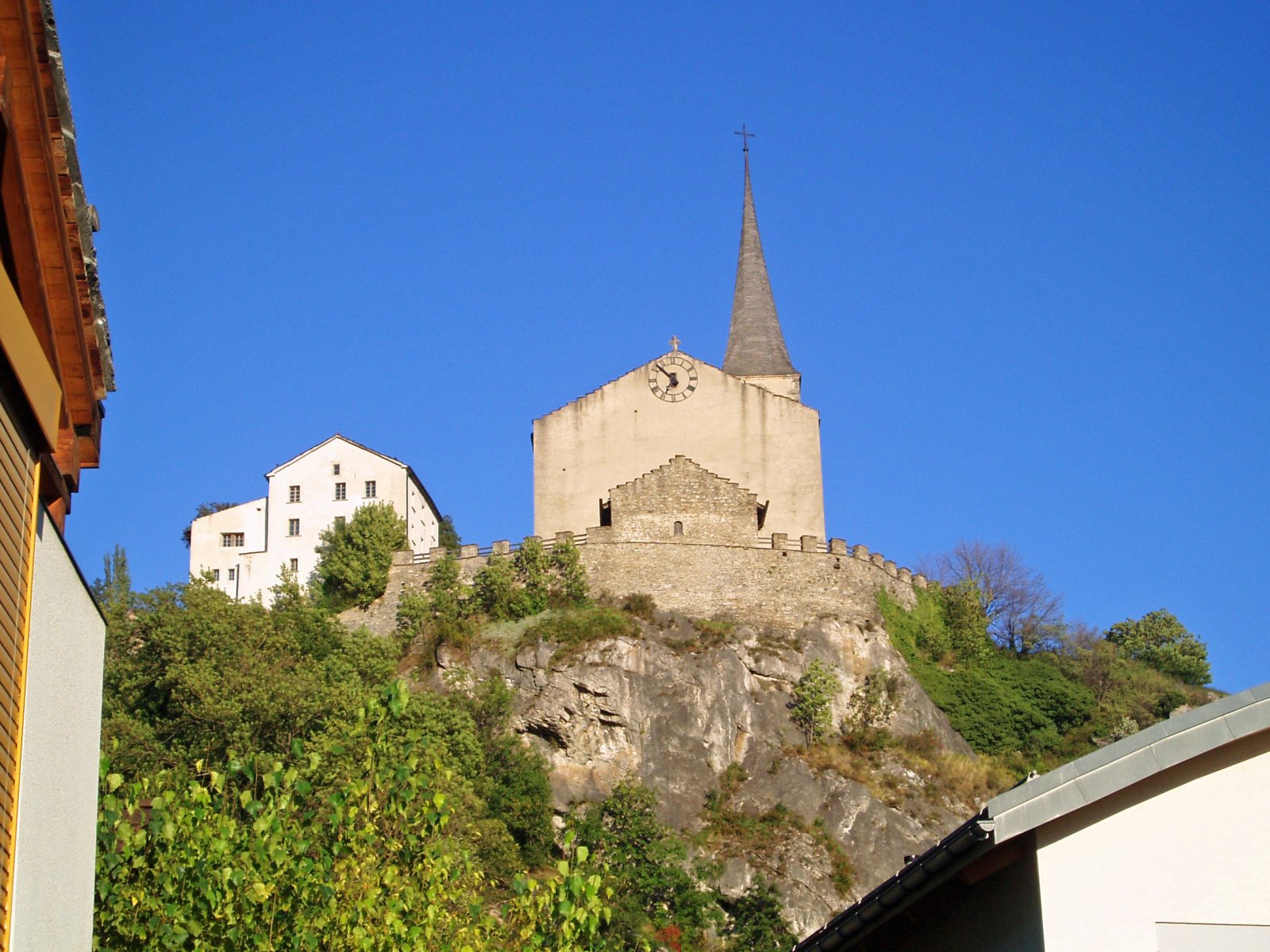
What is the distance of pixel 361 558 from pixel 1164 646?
109 ft

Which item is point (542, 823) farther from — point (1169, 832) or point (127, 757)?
point (1169, 832)

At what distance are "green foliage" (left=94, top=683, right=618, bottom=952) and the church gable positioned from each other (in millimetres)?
37593

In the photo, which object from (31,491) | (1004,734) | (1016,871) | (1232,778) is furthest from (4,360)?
Result: (1004,734)

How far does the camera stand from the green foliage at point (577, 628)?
5062 cm

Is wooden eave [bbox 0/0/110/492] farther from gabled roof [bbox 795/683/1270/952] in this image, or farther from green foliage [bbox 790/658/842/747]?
green foliage [bbox 790/658/842/747]

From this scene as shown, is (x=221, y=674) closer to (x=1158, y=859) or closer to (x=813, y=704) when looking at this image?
(x=813, y=704)

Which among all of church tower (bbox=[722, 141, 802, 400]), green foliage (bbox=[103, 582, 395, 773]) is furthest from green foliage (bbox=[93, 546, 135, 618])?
church tower (bbox=[722, 141, 802, 400])

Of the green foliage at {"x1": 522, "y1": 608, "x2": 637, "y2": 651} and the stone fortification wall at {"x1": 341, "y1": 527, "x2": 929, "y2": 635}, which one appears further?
the stone fortification wall at {"x1": 341, "y1": 527, "x2": 929, "y2": 635}

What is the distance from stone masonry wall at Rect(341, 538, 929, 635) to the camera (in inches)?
2108

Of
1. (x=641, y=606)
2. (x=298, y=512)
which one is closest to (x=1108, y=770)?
(x=641, y=606)

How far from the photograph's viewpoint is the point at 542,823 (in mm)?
45719

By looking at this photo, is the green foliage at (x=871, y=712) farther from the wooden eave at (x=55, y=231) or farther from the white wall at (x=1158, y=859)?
the wooden eave at (x=55, y=231)

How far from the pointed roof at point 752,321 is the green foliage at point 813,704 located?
1944cm

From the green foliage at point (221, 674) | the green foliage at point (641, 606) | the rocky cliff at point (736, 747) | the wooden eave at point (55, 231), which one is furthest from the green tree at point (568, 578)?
the wooden eave at point (55, 231)
